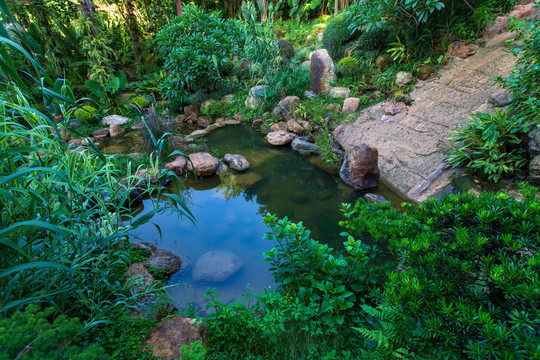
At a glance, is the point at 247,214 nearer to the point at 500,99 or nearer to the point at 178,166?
the point at 178,166

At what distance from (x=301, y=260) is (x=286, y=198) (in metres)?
2.46

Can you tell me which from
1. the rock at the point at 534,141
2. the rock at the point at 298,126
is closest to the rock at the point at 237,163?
the rock at the point at 298,126

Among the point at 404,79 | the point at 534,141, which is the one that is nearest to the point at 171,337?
the point at 534,141

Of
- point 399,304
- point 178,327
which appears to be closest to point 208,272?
point 178,327

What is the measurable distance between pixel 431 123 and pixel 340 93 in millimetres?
2653

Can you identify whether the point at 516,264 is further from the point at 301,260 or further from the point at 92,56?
the point at 92,56

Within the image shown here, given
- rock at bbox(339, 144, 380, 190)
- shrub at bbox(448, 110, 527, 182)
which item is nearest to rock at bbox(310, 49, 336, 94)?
rock at bbox(339, 144, 380, 190)

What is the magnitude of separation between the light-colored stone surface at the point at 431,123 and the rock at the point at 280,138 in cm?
114

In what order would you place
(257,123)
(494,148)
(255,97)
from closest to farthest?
(494,148) → (257,123) → (255,97)

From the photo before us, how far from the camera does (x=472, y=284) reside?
134 centimetres

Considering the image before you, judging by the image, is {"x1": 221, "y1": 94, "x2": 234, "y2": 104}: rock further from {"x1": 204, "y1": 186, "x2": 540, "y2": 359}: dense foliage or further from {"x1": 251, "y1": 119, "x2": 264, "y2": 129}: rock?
{"x1": 204, "y1": 186, "x2": 540, "y2": 359}: dense foliage

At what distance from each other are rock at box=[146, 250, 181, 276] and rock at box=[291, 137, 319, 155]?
365 centimetres

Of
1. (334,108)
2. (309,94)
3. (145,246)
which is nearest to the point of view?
(145,246)

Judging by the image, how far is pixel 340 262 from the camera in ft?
5.79
